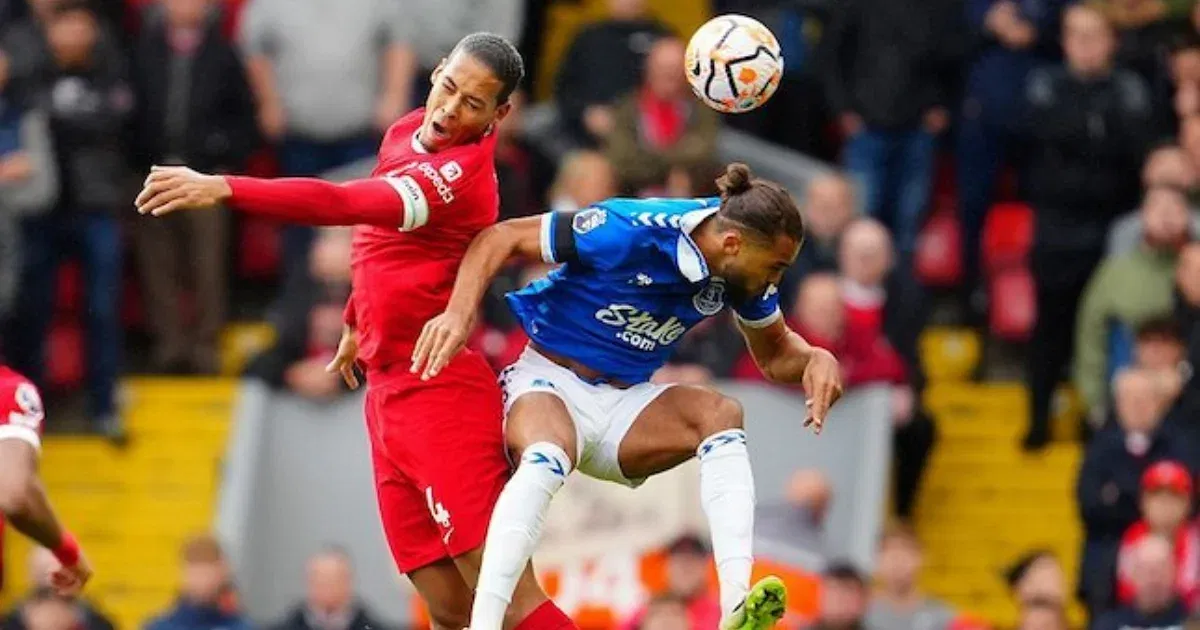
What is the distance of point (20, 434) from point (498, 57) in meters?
2.31

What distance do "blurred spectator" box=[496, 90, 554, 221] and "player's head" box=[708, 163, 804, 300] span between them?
19.7 feet

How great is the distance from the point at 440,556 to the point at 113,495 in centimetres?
676

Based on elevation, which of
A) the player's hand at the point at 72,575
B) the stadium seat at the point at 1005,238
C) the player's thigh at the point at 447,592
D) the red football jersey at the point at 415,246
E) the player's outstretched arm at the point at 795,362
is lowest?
the stadium seat at the point at 1005,238

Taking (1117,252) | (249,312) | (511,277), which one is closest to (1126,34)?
(1117,252)

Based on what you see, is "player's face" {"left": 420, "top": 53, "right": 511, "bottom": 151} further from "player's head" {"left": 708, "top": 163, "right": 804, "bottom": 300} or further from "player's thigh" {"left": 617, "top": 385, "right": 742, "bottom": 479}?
"player's thigh" {"left": 617, "top": 385, "right": 742, "bottom": 479}

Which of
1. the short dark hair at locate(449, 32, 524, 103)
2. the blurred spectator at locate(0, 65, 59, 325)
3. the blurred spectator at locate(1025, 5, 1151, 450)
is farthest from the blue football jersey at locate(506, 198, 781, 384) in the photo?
the blurred spectator at locate(1025, 5, 1151, 450)

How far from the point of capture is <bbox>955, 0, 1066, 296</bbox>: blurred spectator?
18.8 m

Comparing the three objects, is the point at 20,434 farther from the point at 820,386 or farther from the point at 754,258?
the point at 820,386

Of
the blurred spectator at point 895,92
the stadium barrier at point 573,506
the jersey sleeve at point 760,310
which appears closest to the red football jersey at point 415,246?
the jersey sleeve at point 760,310

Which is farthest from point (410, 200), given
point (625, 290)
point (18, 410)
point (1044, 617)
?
point (1044, 617)

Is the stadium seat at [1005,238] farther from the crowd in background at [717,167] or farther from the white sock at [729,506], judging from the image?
the white sock at [729,506]

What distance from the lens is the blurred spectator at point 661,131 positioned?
1798 centimetres

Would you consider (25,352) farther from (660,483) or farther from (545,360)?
(545,360)

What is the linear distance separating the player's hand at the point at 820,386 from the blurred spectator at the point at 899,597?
4561 mm
